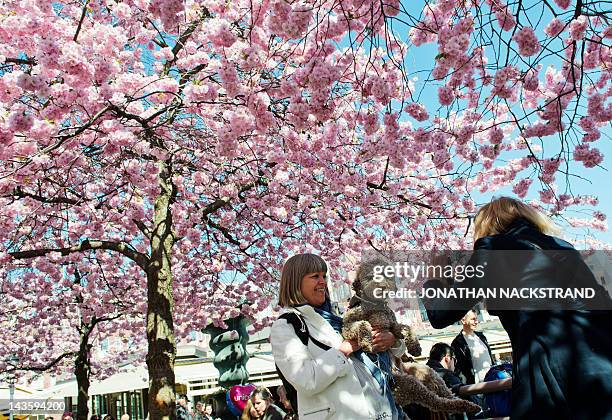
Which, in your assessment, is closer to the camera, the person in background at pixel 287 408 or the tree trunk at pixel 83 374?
the person in background at pixel 287 408

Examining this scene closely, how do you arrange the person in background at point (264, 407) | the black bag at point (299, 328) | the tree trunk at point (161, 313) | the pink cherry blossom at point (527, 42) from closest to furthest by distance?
the black bag at point (299, 328) < the pink cherry blossom at point (527, 42) < the person in background at point (264, 407) < the tree trunk at point (161, 313)

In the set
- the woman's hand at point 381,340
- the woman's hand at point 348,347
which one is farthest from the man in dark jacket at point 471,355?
the woman's hand at point 348,347

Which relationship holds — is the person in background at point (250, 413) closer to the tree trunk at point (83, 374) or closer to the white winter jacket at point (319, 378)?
the white winter jacket at point (319, 378)

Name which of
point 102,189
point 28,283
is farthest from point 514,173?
point 28,283

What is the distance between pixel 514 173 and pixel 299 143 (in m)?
4.91

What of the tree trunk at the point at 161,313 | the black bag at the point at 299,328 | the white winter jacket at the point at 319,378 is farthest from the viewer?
the tree trunk at the point at 161,313

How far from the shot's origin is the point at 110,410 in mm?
27328

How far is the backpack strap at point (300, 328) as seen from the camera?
7.73 ft

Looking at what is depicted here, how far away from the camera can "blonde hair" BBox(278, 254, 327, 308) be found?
2537mm

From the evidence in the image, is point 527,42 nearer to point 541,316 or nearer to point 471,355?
point 471,355

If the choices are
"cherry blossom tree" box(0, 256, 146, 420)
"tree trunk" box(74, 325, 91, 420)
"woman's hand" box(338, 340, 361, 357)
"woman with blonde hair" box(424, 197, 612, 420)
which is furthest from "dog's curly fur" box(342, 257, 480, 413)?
"tree trunk" box(74, 325, 91, 420)

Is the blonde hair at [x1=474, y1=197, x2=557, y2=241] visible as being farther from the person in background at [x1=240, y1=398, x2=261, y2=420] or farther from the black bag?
the person in background at [x1=240, y1=398, x2=261, y2=420]

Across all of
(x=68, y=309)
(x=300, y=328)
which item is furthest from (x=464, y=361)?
(x=68, y=309)

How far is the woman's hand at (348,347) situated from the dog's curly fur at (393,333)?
0.02 m
